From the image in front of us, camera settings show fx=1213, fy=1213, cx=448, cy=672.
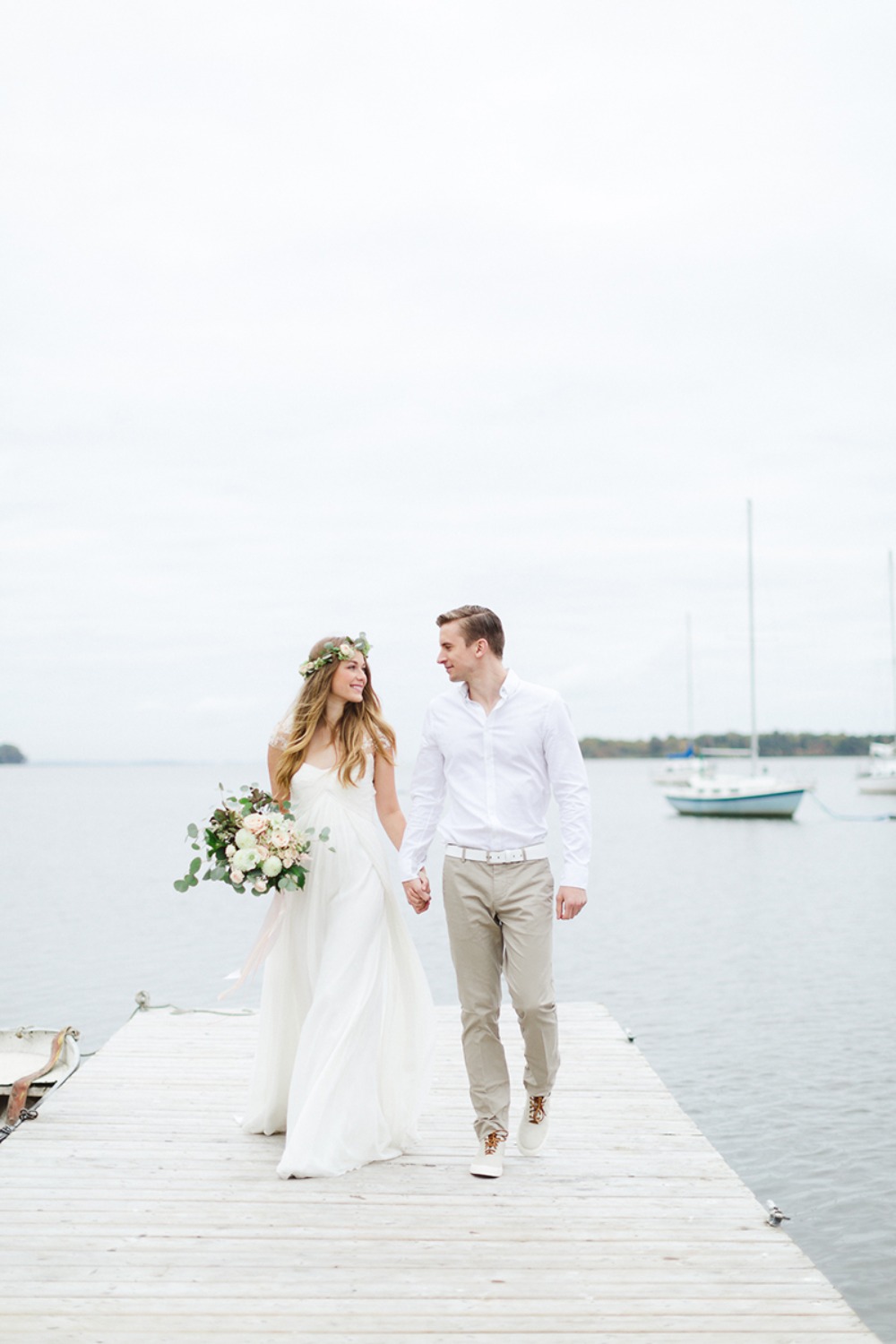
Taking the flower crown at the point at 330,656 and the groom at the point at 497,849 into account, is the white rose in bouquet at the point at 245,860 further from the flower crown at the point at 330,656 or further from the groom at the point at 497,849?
the flower crown at the point at 330,656

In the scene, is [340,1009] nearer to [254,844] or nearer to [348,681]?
[254,844]

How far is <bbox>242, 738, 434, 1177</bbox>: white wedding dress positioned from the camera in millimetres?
4676

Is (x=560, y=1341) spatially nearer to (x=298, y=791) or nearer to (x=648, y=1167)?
(x=648, y=1167)

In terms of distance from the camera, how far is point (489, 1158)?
4.61 meters

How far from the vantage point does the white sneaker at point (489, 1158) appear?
181 inches

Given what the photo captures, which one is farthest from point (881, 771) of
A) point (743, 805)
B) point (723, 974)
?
point (723, 974)

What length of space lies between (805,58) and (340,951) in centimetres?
1610

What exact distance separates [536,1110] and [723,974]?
12336mm

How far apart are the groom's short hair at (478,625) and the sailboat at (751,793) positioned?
39831 mm

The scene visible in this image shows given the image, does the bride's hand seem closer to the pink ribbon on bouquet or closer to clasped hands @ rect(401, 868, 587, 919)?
clasped hands @ rect(401, 868, 587, 919)

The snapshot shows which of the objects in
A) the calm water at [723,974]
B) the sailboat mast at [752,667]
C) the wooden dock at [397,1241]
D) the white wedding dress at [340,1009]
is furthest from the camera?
the sailboat mast at [752,667]

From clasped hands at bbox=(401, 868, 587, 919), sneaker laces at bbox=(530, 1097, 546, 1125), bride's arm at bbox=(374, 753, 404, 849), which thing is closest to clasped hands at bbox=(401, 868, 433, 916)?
clasped hands at bbox=(401, 868, 587, 919)

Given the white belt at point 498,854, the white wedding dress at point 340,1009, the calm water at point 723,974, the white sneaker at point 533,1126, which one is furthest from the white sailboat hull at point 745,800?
the white belt at point 498,854

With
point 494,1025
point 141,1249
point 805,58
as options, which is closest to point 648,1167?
point 494,1025
